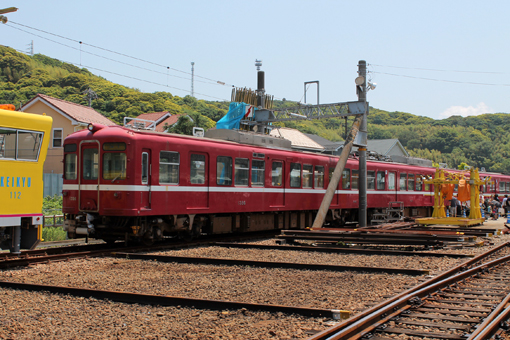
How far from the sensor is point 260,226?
1688 centimetres

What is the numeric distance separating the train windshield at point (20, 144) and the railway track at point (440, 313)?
684cm

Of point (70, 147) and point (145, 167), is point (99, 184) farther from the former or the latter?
point (70, 147)

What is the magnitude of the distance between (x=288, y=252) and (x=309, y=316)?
254 inches

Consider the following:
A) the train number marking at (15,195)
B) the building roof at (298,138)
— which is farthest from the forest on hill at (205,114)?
the train number marking at (15,195)

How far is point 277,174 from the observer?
668 inches

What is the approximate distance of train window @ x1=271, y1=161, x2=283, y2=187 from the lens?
16.7 metres

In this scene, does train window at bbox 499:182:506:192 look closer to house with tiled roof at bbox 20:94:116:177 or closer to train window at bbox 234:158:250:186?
train window at bbox 234:158:250:186

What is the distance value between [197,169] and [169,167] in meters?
1.00

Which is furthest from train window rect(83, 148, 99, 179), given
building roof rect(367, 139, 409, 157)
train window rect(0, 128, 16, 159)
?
building roof rect(367, 139, 409, 157)

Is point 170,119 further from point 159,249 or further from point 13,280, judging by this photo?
point 13,280

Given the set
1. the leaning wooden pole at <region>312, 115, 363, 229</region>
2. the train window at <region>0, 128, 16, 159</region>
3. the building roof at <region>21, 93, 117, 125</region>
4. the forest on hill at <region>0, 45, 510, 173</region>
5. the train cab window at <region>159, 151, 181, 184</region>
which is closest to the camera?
the train window at <region>0, 128, 16, 159</region>

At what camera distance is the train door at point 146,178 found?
40.1 feet

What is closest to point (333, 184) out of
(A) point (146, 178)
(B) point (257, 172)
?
(B) point (257, 172)

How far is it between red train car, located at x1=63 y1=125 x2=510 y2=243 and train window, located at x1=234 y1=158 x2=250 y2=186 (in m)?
0.03
